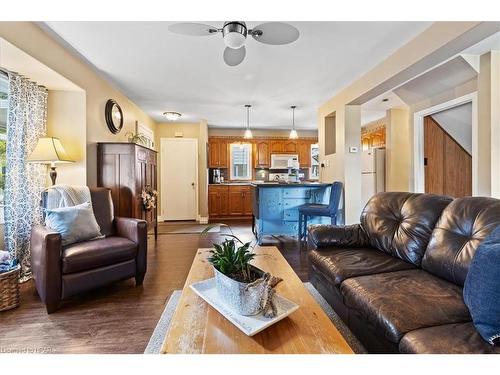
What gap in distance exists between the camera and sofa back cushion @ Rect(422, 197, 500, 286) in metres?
1.46

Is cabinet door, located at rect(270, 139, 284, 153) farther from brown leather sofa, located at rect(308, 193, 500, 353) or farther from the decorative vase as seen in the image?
the decorative vase

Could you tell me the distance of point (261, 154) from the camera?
7.15 meters

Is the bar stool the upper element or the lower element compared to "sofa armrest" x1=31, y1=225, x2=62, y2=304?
upper

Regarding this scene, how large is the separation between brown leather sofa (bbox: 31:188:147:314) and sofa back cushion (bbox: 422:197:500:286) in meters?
2.41

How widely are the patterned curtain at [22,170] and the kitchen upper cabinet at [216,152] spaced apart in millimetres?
4233

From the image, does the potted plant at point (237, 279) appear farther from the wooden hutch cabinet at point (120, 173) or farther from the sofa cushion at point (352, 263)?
the wooden hutch cabinet at point (120, 173)

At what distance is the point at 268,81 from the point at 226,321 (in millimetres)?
3321

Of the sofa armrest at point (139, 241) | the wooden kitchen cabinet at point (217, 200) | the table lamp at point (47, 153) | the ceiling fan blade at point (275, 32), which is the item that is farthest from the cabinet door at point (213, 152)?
the ceiling fan blade at point (275, 32)

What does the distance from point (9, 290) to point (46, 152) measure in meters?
1.31

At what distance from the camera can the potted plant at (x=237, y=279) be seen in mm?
1110

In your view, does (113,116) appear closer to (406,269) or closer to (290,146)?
(406,269)

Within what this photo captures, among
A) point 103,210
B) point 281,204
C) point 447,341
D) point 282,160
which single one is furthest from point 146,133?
point 447,341

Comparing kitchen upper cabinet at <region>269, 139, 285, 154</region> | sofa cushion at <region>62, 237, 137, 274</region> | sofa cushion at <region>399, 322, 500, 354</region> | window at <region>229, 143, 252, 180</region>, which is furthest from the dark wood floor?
kitchen upper cabinet at <region>269, 139, 285, 154</region>

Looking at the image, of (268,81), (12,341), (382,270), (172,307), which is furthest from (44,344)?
(268,81)
